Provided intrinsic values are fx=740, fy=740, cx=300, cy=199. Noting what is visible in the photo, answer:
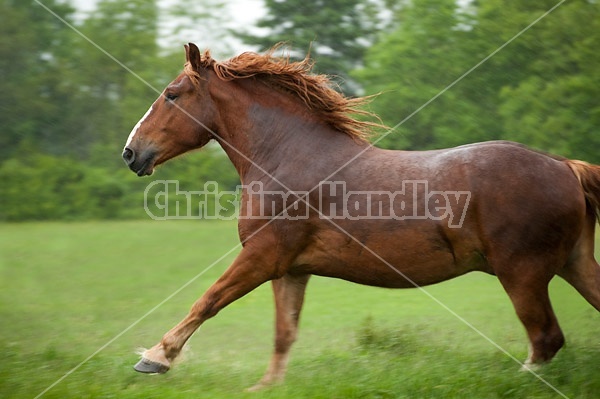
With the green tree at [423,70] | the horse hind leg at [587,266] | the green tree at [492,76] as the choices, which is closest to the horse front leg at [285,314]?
the horse hind leg at [587,266]

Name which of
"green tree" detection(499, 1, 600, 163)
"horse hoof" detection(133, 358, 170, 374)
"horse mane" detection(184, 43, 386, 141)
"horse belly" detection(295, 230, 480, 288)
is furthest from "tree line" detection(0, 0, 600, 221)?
"horse hoof" detection(133, 358, 170, 374)

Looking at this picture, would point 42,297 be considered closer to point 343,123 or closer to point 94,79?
point 343,123

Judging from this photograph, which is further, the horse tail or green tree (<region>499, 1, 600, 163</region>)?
green tree (<region>499, 1, 600, 163</region>)

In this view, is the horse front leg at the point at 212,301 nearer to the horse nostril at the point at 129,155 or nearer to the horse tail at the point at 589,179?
the horse nostril at the point at 129,155

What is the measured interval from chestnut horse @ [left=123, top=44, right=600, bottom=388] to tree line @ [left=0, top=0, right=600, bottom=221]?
7.44 meters

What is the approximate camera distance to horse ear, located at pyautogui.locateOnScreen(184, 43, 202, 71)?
513cm

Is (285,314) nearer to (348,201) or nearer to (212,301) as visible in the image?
(212,301)

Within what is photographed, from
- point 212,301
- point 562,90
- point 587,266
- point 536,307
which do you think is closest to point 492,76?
point 562,90

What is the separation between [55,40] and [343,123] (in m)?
16.4

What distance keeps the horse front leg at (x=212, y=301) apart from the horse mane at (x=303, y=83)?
44.1 inches

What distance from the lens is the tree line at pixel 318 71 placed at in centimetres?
1408

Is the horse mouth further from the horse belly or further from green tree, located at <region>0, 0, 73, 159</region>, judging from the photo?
green tree, located at <region>0, 0, 73, 159</region>

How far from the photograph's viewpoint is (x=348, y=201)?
4.81 meters

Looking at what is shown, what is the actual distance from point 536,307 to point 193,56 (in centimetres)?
283
